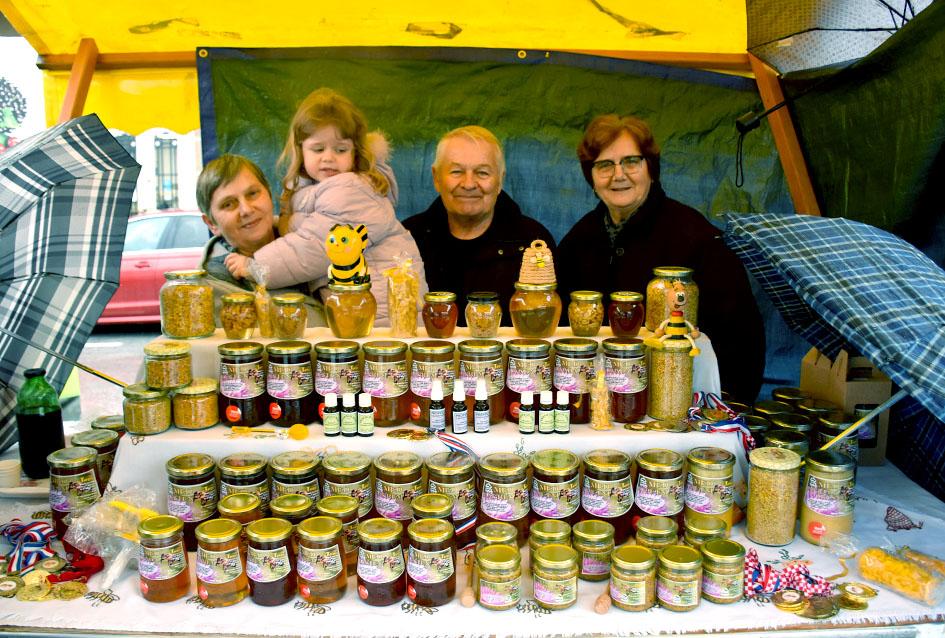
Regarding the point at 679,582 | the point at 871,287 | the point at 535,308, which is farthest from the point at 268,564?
the point at 871,287

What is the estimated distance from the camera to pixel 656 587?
1728mm

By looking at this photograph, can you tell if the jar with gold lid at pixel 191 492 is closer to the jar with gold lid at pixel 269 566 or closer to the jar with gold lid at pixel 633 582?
the jar with gold lid at pixel 269 566

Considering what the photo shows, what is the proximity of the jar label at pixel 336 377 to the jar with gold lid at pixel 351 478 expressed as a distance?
0.21 m

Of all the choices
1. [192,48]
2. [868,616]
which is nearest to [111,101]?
[192,48]

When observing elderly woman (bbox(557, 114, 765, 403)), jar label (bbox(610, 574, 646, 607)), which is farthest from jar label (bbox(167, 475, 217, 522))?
elderly woman (bbox(557, 114, 765, 403))

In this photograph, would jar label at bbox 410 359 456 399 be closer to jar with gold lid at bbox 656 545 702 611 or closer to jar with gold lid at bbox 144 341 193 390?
jar with gold lid at bbox 144 341 193 390

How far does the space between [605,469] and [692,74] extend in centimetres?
204

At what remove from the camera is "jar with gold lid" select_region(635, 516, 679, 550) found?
6.02ft

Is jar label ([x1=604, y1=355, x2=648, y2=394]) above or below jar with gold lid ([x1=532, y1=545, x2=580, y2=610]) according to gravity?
above

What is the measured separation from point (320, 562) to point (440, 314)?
2.85ft

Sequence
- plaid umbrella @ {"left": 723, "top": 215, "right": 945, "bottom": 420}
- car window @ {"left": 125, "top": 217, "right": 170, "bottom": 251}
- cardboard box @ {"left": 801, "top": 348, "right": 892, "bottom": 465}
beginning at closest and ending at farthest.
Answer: plaid umbrella @ {"left": 723, "top": 215, "right": 945, "bottom": 420} → cardboard box @ {"left": 801, "top": 348, "right": 892, "bottom": 465} → car window @ {"left": 125, "top": 217, "right": 170, "bottom": 251}

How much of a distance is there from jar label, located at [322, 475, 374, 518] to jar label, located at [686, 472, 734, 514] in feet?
3.01

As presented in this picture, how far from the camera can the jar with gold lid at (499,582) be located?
5.50ft

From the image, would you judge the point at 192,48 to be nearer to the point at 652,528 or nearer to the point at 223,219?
the point at 223,219
